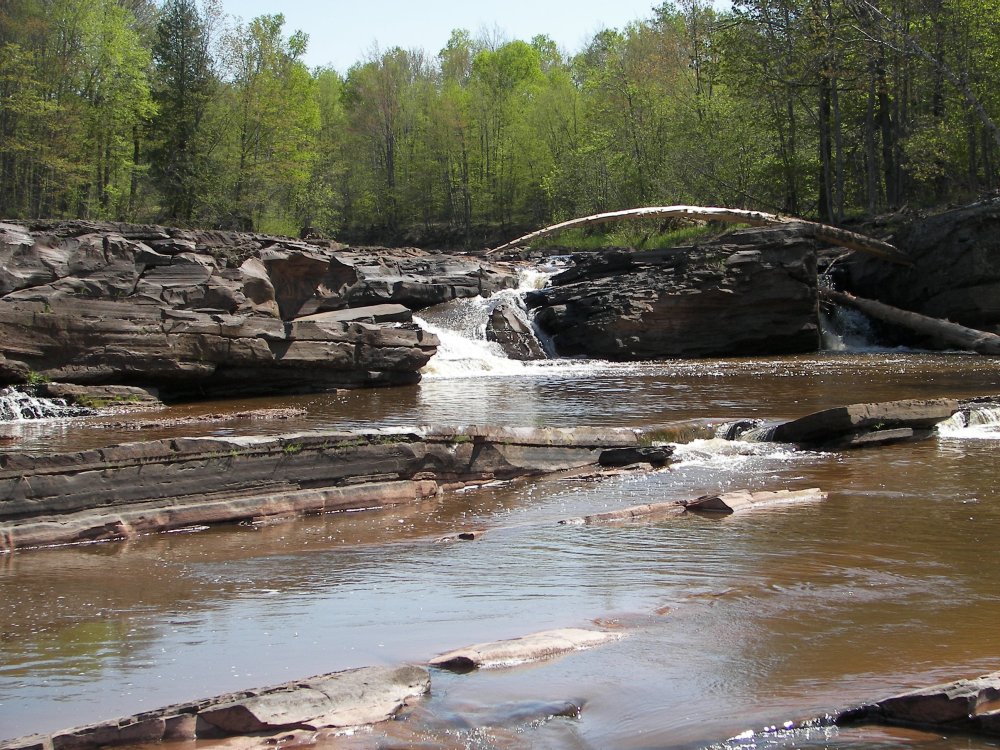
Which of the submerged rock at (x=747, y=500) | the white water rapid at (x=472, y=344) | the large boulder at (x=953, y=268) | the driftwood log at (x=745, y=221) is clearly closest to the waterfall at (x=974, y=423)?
the submerged rock at (x=747, y=500)

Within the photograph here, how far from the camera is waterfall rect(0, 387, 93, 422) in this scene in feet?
52.3

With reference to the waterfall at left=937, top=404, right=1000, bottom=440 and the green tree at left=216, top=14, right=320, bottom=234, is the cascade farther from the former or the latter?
the green tree at left=216, top=14, right=320, bottom=234

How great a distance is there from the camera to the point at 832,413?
11.8m

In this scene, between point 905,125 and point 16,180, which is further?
point 16,180

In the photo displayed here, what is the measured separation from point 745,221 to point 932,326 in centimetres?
515

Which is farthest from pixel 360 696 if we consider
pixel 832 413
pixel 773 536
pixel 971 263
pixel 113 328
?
pixel 971 263

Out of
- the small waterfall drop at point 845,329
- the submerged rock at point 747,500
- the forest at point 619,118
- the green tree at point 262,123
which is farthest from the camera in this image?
the green tree at point 262,123

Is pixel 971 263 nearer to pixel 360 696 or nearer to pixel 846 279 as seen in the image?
pixel 846 279

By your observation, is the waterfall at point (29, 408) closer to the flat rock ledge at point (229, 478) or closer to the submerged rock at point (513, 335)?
the flat rock ledge at point (229, 478)

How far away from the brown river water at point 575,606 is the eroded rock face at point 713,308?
14.3 meters

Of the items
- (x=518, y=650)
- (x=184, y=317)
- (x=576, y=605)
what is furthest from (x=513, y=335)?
(x=518, y=650)

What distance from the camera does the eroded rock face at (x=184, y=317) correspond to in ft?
56.3

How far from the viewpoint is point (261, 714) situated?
3.72 metres

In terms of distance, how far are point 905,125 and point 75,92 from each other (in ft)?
107
